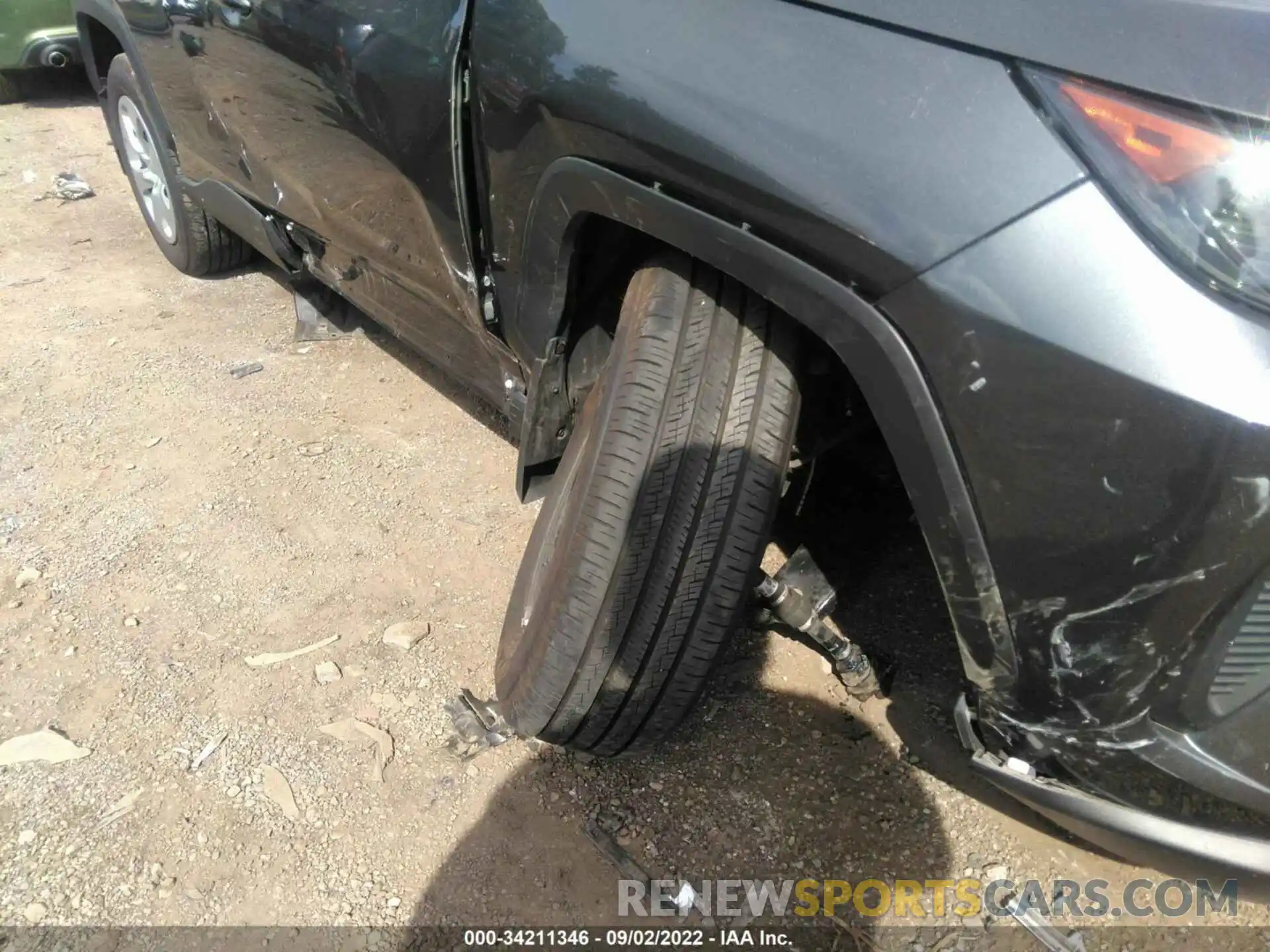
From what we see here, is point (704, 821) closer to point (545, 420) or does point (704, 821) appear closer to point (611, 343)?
point (545, 420)

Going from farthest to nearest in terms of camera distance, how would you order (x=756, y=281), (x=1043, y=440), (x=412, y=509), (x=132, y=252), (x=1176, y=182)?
1. (x=132, y=252)
2. (x=412, y=509)
3. (x=756, y=281)
4. (x=1043, y=440)
5. (x=1176, y=182)

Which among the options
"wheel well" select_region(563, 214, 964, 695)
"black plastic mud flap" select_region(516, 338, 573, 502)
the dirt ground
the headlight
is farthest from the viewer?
"black plastic mud flap" select_region(516, 338, 573, 502)

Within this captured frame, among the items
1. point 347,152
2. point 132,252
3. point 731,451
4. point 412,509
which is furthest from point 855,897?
point 132,252

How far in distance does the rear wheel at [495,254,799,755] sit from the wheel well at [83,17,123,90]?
11.5 ft

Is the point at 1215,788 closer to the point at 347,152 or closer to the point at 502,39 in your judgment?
the point at 502,39

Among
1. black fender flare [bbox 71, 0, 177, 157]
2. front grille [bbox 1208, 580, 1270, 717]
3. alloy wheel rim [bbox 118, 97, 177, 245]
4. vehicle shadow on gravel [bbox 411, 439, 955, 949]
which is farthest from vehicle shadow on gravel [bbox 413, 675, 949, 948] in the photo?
alloy wheel rim [bbox 118, 97, 177, 245]

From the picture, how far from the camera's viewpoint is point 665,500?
1606 mm

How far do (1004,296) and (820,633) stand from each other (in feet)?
3.77

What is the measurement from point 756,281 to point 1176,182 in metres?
0.55

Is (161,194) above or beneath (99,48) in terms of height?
beneath

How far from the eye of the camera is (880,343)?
3.98ft

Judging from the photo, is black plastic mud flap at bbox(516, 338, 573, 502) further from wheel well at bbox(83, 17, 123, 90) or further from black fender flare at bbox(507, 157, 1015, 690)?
wheel well at bbox(83, 17, 123, 90)

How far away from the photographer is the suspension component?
6.64 feet

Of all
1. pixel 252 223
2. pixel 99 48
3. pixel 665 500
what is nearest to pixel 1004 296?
pixel 665 500
